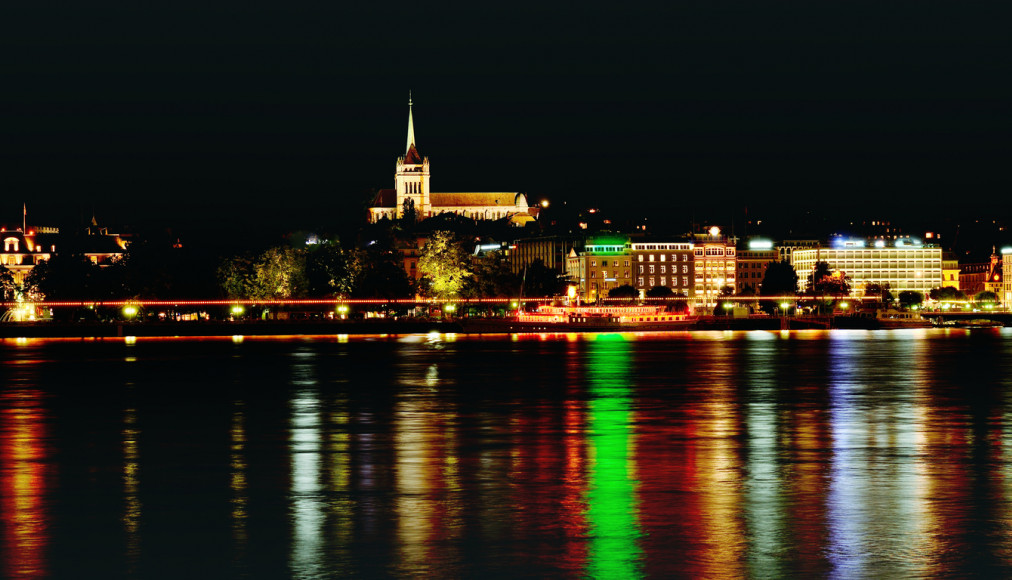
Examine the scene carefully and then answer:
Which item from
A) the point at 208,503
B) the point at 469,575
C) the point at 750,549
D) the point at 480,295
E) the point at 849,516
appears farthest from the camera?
the point at 480,295

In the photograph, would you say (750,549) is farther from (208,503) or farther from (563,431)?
(563,431)

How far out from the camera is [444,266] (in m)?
166

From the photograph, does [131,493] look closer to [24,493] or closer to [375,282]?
[24,493]

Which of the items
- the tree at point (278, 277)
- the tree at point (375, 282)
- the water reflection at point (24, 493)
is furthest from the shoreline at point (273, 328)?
the water reflection at point (24, 493)

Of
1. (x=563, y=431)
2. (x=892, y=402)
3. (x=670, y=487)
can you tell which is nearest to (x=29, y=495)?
(x=670, y=487)

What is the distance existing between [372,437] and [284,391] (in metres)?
18.4

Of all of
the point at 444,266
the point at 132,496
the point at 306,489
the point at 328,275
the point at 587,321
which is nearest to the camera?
the point at 132,496

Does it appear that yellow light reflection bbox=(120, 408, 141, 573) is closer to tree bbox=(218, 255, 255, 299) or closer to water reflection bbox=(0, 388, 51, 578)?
water reflection bbox=(0, 388, 51, 578)

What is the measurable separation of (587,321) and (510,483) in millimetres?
151438

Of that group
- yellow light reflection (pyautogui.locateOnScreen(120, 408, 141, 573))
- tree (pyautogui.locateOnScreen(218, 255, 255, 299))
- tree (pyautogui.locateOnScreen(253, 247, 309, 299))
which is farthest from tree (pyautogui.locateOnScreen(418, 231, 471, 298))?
yellow light reflection (pyautogui.locateOnScreen(120, 408, 141, 573))

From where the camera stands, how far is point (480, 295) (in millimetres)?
183000

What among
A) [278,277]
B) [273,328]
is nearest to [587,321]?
[278,277]

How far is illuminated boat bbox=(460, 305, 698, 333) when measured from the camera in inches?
6560

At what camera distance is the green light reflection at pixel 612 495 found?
14641mm
